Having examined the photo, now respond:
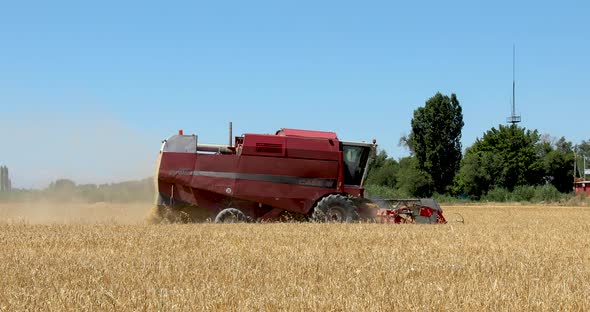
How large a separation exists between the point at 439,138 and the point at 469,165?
3.59 metres

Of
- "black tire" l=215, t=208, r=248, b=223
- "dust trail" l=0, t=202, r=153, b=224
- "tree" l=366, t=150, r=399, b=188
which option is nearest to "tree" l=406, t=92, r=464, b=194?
"tree" l=366, t=150, r=399, b=188

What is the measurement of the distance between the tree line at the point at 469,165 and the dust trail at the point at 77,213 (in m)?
38.3

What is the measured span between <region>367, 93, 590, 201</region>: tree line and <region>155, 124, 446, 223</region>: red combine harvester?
40.5 meters

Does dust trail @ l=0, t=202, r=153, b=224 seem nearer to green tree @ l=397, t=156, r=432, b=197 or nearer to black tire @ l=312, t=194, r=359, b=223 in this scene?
black tire @ l=312, t=194, r=359, b=223

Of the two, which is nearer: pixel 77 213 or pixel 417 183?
pixel 77 213

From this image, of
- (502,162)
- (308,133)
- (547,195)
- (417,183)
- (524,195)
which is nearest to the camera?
(308,133)

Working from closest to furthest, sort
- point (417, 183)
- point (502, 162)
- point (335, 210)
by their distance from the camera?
1. point (335, 210)
2. point (417, 183)
3. point (502, 162)

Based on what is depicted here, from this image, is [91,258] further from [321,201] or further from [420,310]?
[321,201]

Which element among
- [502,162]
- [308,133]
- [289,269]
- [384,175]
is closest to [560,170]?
[502,162]

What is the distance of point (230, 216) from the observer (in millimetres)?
18078

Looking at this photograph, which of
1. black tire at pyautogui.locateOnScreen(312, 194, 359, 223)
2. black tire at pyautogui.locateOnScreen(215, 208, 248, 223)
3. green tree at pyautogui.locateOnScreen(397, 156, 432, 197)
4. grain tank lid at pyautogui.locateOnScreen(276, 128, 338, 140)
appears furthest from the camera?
green tree at pyautogui.locateOnScreen(397, 156, 432, 197)

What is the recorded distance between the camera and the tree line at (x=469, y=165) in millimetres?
63438

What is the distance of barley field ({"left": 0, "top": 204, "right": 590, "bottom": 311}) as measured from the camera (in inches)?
249

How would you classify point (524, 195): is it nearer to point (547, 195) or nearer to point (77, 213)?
point (547, 195)
